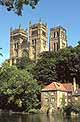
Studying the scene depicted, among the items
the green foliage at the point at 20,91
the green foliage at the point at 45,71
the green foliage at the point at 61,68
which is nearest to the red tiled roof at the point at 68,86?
the green foliage at the point at 61,68

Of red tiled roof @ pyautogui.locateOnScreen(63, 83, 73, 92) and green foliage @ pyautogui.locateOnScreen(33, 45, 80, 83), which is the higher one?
green foliage @ pyautogui.locateOnScreen(33, 45, 80, 83)

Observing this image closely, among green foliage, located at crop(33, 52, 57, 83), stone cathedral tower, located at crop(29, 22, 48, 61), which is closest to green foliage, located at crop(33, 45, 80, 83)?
green foliage, located at crop(33, 52, 57, 83)

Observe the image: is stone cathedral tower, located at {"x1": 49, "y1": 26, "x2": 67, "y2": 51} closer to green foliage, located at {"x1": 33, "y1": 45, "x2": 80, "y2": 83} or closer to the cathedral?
the cathedral

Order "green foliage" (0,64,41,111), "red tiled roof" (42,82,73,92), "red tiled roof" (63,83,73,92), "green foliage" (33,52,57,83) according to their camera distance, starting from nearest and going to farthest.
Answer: "green foliage" (0,64,41,111) < "red tiled roof" (42,82,73,92) < "red tiled roof" (63,83,73,92) < "green foliage" (33,52,57,83)

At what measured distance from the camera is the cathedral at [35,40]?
15150cm

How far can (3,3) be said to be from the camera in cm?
2398

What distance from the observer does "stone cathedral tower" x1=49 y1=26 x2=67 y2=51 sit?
152500mm

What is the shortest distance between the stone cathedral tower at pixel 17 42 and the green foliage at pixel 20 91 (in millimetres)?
76472

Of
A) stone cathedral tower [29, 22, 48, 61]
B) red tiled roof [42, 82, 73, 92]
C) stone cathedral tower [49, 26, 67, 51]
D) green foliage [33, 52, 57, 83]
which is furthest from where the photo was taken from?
stone cathedral tower [49, 26, 67, 51]

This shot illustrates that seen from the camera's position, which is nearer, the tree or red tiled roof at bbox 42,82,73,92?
the tree

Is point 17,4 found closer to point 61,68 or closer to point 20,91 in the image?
point 20,91

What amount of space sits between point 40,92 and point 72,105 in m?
13.2

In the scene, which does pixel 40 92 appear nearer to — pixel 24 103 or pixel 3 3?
pixel 24 103

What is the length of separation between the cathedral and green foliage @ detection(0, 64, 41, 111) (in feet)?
234
